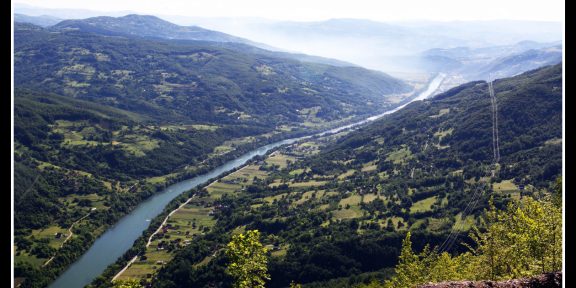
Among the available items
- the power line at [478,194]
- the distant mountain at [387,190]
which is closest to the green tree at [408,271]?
the distant mountain at [387,190]

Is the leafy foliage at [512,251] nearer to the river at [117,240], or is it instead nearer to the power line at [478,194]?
the power line at [478,194]

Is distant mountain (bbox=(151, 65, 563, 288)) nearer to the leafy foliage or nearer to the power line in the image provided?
the power line

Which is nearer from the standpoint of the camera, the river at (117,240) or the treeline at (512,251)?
the treeline at (512,251)

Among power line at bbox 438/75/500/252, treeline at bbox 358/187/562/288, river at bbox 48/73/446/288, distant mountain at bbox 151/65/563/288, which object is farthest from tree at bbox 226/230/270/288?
river at bbox 48/73/446/288

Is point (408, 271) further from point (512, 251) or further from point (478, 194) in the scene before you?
point (478, 194)

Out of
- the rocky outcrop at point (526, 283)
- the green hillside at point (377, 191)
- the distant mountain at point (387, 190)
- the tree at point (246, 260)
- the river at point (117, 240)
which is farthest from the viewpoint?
the river at point (117, 240)

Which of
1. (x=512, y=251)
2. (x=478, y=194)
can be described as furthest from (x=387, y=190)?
(x=512, y=251)

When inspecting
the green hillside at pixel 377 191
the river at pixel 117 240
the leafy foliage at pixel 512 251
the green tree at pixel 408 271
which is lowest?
the river at pixel 117 240
